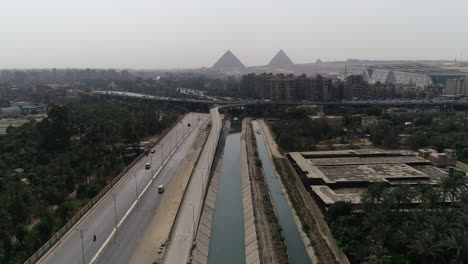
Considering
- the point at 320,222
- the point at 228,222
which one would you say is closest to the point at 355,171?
the point at 320,222

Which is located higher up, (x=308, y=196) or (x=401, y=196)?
(x=401, y=196)

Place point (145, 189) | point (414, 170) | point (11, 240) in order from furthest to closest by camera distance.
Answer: point (414, 170)
point (145, 189)
point (11, 240)

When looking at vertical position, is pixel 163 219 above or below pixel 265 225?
above

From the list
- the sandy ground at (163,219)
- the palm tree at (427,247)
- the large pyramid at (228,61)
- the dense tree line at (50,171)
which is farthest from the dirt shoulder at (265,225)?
the large pyramid at (228,61)

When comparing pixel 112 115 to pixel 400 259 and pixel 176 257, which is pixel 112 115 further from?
pixel 400 259

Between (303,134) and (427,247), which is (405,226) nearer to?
(427,247)

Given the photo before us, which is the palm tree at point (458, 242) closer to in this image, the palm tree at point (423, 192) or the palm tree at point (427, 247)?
the palm tree at point (427, 247)

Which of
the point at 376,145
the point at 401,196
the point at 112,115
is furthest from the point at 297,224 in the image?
the point at 112,115
